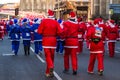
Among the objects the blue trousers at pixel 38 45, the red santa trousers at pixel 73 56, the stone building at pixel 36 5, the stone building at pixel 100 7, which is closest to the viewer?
the red santa trousers at pixel 73 56

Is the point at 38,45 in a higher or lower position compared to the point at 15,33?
lower

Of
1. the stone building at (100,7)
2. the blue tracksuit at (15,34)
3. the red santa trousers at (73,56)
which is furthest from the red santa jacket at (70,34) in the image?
the stone building at (100,7)

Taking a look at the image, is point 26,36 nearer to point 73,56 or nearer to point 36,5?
point 73,56

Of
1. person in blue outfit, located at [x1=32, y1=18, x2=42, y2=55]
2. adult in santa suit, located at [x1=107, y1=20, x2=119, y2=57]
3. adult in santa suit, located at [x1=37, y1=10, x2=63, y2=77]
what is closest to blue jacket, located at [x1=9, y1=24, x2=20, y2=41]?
person in blue outfit, located at [x1=32, y1=18, x2=42, y2=55]

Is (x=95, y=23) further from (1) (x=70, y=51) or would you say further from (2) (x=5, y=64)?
(2) (x=5, y=64)

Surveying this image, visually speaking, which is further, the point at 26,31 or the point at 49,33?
the point at 26,31

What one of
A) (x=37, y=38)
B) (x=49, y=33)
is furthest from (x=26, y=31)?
(x=49, y=33)

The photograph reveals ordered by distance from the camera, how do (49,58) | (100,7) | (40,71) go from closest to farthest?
(49,58), (40,71), (100,7)

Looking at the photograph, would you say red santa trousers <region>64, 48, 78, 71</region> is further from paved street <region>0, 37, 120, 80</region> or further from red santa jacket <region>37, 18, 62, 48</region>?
red santa jacket <region>37, 18, 62, 48</region>

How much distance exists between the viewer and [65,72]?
15.8 m

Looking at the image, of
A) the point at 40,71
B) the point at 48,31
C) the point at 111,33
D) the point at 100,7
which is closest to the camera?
the point at 48,31

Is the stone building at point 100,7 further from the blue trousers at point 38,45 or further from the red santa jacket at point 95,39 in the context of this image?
the red santa jacket at point 95,39

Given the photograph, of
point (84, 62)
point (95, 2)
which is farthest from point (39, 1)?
point (84, 62)

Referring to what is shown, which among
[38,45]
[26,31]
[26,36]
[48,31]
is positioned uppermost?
[48,31]
